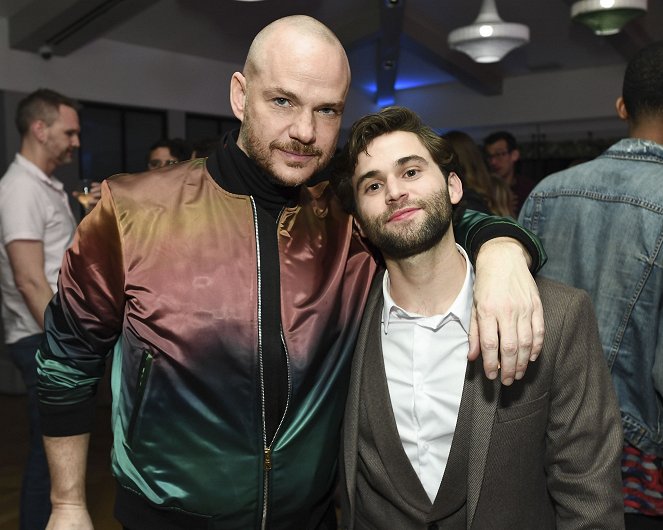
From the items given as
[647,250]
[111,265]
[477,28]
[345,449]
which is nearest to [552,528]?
[345,449]

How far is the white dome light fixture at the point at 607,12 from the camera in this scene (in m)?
4.47

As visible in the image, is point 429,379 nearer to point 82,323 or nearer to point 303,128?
point 303,128

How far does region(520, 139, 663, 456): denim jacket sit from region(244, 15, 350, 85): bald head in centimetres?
77

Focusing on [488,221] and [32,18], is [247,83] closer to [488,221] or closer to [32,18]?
[488,221]

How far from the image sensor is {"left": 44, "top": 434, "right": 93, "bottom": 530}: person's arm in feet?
4.66

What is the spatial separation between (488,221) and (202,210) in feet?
2.20

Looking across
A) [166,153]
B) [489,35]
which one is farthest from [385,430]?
[489,35]

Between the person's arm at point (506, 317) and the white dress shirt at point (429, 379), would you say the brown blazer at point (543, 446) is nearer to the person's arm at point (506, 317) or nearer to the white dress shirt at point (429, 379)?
the white dress shirt at point (429, 379)

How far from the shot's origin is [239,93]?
1.48 m

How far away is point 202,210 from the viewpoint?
1.40m

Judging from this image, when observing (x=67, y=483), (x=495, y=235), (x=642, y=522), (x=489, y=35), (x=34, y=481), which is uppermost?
(x=489, y=35)

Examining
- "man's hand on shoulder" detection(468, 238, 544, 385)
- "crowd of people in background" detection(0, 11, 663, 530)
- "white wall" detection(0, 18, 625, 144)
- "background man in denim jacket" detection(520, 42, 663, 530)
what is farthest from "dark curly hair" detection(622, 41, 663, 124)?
"white wall" detection(0, 18, 625, 144)

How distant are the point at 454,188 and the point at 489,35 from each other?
149 inches

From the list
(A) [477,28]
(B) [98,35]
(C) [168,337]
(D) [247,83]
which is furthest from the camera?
(B) [98,35]
